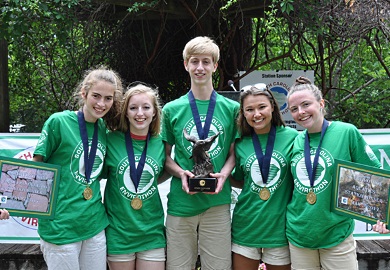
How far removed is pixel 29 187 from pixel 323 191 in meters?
1.85

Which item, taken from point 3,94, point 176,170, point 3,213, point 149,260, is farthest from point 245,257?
point 3,94

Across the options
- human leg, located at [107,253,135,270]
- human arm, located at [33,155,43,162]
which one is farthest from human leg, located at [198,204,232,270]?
human arm, located at [33,155,43,162]

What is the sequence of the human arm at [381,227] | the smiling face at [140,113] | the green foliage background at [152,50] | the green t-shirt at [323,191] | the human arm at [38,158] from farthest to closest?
the green foliage background at [152,50]
the smiling face at [140,113]
the human arm at [38,158]
the green t-shirt at [323,191]
the human arm at [381,227]

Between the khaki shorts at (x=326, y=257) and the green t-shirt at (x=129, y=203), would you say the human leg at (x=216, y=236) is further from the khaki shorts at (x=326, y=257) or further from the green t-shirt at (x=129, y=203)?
the khaki shorts at (x=326, y=257)

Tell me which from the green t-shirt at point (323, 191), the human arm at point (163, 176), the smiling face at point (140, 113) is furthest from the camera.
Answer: the human arm at point (163, 176)

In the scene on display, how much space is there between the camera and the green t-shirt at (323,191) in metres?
3.26

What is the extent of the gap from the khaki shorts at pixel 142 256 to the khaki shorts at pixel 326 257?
0.88m

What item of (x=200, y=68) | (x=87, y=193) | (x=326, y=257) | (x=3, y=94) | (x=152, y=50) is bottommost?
(x=326, y=257)

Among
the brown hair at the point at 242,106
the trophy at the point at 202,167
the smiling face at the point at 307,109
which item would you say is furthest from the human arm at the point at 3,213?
the smiling face at the point at 307,109

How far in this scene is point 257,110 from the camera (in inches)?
136

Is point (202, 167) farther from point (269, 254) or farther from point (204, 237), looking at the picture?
point (269, 254)

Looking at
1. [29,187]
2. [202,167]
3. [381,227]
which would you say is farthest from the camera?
[202,167]

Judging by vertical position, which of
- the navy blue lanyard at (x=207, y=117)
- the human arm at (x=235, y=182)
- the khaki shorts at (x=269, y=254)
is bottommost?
the khaki shorts at (x=269, y=254)

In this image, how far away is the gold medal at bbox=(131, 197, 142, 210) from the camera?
3.43 metres
